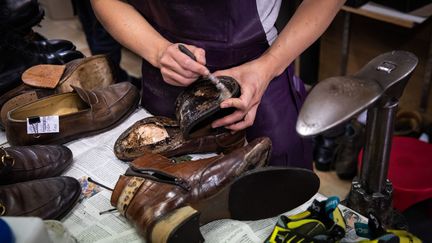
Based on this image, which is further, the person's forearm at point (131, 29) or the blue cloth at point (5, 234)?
the person's forearm at point (131, 29)

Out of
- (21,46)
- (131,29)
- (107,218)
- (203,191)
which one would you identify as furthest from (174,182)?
(21,46)

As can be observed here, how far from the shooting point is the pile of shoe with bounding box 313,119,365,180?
1.99 m

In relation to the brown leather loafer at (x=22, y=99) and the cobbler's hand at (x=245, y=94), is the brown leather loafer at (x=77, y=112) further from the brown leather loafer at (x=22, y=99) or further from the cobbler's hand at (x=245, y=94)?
the cobbler's hand at (x=245, y=94)

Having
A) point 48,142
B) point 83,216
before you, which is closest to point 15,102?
point 48,142

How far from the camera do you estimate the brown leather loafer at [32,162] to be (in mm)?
912

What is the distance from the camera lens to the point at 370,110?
26.1 inches

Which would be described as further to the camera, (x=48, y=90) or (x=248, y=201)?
(x=48, y=90)

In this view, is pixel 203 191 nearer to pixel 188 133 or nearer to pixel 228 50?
pixel 188 133

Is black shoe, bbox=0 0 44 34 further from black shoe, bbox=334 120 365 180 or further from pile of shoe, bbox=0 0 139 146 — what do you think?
black shoe, bbox=334 120 365 180

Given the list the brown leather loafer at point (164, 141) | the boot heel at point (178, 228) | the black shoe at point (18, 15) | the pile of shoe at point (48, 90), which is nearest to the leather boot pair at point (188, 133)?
the brown leather loafer at point (164, 141)

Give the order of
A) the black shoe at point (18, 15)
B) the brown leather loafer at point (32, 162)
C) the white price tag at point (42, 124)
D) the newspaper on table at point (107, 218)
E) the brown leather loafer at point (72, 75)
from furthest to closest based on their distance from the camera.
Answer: the black shoe at point (18, 15) < the brown leather loafer at point (72, 75) < the white price tag at point (42, 124) < the brown leather loafer at point (32, 162) < the newspaper on table at point (107, 218)

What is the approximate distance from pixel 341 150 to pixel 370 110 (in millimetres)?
1410

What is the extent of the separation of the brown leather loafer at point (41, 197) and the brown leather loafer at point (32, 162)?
4 centimetres

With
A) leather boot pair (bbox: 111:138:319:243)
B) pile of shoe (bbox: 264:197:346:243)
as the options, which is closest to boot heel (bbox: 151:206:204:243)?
leather boot pair (bbox: 111:138:319:243)
